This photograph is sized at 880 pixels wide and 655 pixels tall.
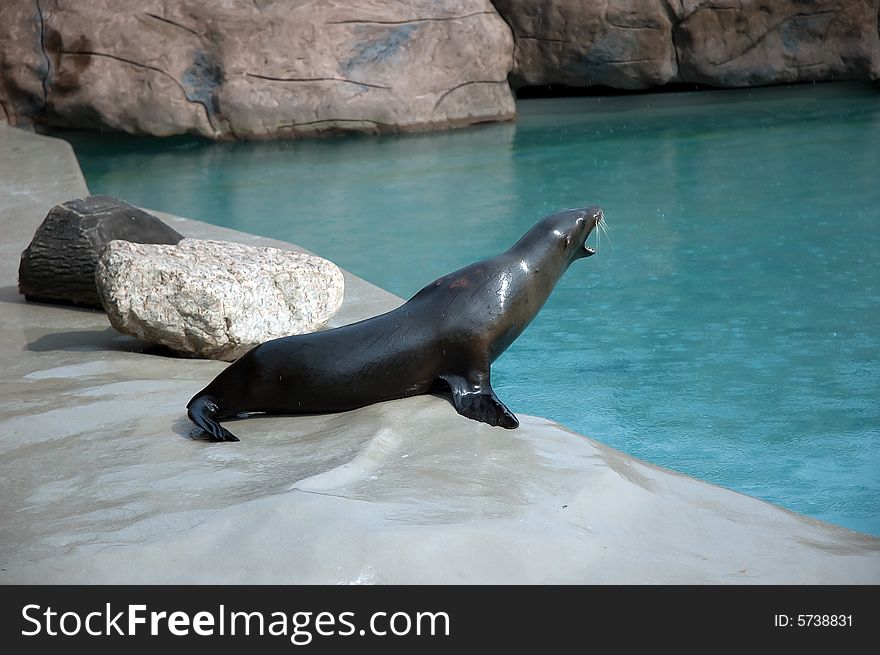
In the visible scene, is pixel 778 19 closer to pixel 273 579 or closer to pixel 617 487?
pixel 617 487

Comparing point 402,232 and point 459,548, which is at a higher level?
point 459,548

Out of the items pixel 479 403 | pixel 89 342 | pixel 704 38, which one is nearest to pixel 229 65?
pixel 704 38

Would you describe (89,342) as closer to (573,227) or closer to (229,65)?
(573,227)

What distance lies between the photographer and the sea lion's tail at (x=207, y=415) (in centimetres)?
314

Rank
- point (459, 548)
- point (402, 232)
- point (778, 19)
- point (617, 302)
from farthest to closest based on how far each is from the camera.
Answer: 1. point (778, 19)
2. point (402, 232)
3. point (617, 302)
4. point (459, 548)

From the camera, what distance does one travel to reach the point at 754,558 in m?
2.40

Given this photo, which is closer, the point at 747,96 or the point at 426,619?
the point at 426,619

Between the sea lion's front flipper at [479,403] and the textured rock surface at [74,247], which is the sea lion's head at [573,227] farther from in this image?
the textured rock surface at [74,247]

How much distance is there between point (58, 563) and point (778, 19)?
1120cm

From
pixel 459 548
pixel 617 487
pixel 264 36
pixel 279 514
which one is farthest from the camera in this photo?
pixel 264 36

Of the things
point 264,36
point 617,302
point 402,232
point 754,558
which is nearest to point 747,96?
point 264,36

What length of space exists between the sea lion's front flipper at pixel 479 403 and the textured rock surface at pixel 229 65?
7790mm

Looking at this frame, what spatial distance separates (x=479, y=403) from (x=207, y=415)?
0.86 m

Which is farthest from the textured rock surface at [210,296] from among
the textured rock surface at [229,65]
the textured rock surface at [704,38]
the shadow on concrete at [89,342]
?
the textured rock surface at [704,38]
